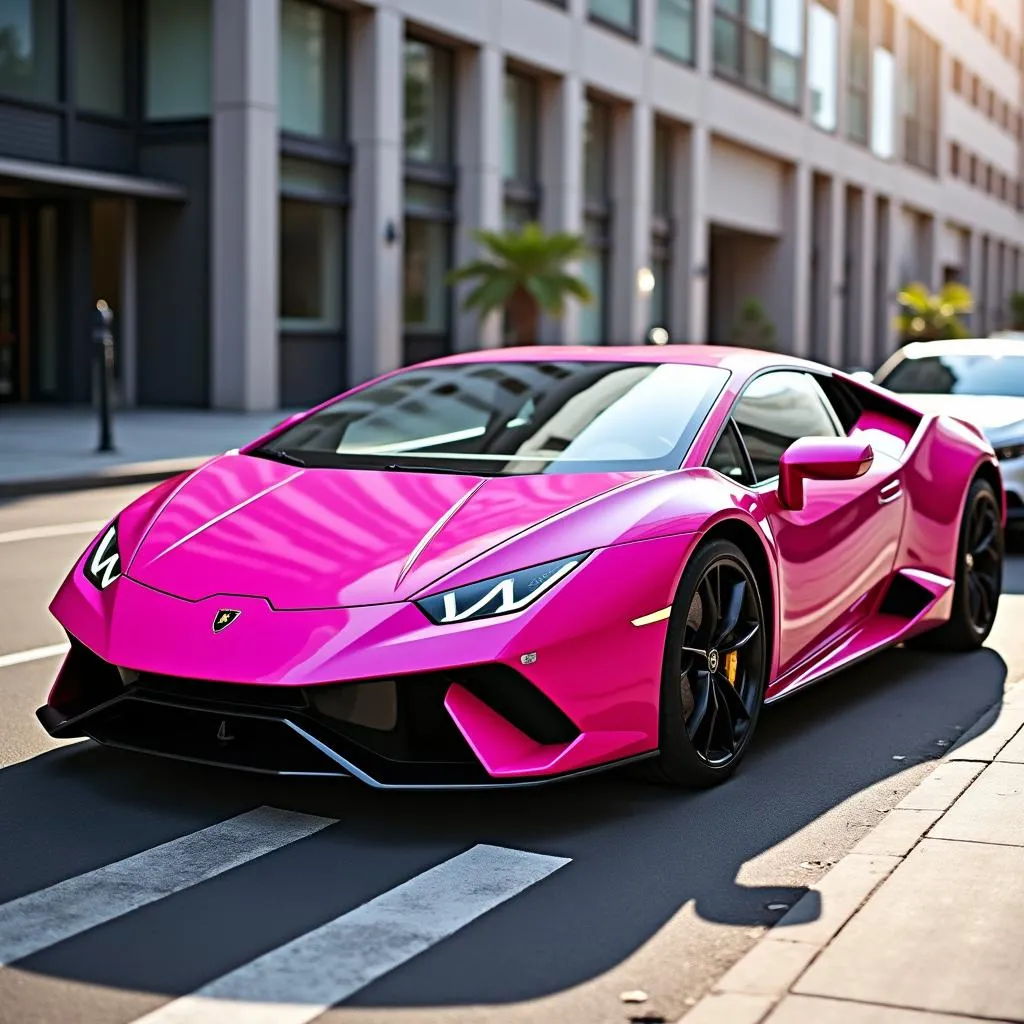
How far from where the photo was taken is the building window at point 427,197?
1094 inches

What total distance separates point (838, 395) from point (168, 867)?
3408 mm

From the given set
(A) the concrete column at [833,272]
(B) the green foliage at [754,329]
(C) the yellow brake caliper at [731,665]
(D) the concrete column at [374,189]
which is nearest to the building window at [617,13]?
(D) the concrete column at [374,189]

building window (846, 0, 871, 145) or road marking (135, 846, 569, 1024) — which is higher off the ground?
building window (846, 0, 871, 145)

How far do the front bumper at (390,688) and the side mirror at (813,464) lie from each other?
1.09m

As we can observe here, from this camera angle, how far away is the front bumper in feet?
14.0

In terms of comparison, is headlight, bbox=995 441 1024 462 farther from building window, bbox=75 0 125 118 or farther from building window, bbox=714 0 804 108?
building window, bbox=714 0 804 108

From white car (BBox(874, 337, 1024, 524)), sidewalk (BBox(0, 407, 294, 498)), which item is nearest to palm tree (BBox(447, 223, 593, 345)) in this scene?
sidewalk (BBox(0, 407, 294, 498))

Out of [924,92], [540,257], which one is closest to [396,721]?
[540,257]

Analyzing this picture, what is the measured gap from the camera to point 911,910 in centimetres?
382

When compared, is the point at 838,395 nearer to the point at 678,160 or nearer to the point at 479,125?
the point at 479,125

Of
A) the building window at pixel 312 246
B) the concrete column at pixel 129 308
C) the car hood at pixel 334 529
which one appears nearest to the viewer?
the car hood at pixel 334 529

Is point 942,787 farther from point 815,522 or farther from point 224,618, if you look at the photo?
point 224,618

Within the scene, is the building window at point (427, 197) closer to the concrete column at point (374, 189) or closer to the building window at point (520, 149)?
the concrete column at point (374, 189)

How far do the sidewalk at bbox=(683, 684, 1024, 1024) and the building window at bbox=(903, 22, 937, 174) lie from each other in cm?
5319
